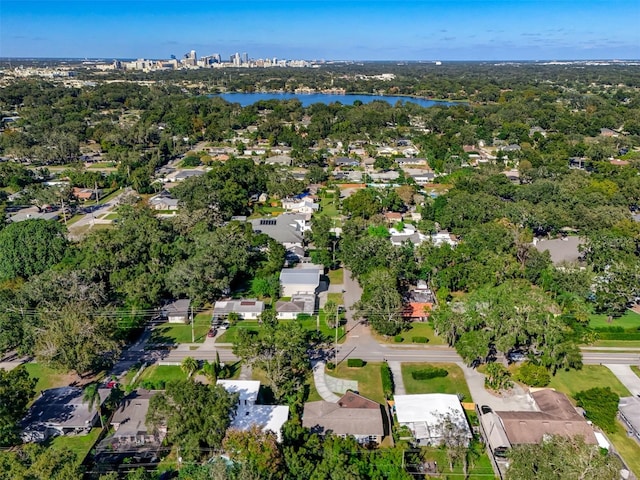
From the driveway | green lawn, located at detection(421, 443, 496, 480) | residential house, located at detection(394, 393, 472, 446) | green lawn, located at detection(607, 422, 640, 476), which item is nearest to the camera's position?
green lawn, located at detection(421, 443, 496, 480)

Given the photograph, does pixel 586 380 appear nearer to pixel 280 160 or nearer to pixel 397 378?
pixel 397 378

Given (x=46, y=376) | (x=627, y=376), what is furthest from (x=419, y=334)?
(x=46, y=376)

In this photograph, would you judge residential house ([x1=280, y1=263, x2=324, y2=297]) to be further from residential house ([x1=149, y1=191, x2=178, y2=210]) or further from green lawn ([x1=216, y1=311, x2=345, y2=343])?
residential house ([x1=149, y1=191, x2=178, y2=210])

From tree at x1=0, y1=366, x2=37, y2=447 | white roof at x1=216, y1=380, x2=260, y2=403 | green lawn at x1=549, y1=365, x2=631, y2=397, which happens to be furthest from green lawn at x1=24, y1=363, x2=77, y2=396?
green lawn at x1=549, y1=365, x2=631, y2=397

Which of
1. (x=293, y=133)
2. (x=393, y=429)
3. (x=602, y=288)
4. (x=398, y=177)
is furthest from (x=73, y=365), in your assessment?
(x=293, y=133)

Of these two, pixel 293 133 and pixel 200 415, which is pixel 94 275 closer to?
pixel 200 415
